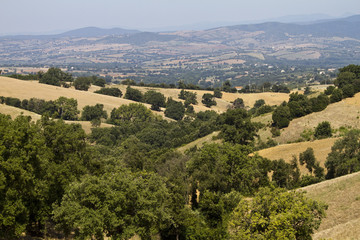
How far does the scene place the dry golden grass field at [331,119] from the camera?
196 ft

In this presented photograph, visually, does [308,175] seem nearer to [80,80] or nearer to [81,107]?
[81,107]

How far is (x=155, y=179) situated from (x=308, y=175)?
2472 cm

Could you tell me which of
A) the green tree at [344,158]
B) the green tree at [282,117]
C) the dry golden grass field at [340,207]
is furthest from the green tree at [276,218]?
the green tree at [282,117]

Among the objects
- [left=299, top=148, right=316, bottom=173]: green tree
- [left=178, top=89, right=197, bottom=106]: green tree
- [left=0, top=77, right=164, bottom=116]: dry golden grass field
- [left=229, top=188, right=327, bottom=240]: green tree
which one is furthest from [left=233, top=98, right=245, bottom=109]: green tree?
[left=229, top=188, right=327, bottom=240]: green tree

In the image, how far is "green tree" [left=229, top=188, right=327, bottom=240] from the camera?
16078mm

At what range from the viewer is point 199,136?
79062 millimetres

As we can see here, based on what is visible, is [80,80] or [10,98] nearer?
[10,98]

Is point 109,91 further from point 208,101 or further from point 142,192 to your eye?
point 142,192

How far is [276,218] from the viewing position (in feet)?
53.5

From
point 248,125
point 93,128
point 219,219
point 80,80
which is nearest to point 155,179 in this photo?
point 219,219

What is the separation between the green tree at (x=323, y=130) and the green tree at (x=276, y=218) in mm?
40801

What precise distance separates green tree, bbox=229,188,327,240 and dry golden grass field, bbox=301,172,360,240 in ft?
12.4

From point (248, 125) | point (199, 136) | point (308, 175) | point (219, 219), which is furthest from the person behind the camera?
point (199, 136)

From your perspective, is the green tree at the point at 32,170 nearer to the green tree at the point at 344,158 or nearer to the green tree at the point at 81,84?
the green tree at the point at 344,158
